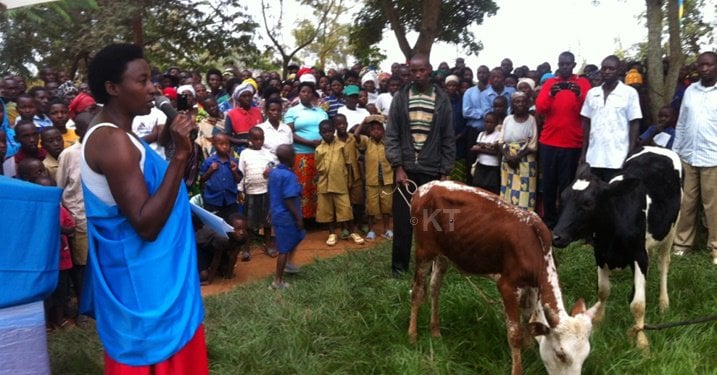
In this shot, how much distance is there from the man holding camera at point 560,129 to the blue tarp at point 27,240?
20.1 ft

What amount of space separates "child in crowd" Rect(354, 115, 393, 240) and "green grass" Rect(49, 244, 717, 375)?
211 centimetres

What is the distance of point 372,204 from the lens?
7.91 metres

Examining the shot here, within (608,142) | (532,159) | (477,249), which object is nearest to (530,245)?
(477,249)

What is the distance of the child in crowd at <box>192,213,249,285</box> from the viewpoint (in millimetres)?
6215

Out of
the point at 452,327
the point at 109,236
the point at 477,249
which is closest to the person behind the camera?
the point at 109,236

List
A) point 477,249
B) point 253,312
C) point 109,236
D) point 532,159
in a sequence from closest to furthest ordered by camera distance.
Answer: point 109,236 → point 477,249 → point 253,312 → point 532,159

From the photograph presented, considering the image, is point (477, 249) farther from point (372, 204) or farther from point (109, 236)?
point (372, 204)

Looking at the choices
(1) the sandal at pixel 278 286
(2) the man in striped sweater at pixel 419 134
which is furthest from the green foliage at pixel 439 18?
(1) the sandal at pixel 278 286

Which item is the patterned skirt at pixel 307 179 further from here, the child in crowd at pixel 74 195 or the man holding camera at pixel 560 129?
the child in crowd at pixel 74 195

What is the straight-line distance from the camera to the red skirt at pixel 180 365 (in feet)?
7.39

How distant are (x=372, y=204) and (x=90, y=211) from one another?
229 inches

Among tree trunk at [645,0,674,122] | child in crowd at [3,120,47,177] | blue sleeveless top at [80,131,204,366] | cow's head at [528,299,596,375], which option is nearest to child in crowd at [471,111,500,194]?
tree trunk at [645,0,674,122]

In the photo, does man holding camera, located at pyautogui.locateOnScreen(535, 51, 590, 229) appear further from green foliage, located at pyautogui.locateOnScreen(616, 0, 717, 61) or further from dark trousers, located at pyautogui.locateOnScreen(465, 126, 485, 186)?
green foliage, located at pyautogui.locateOnScreen(616, 0, 717, 61)

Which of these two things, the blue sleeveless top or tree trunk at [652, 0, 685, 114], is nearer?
the blue sleeveless top
